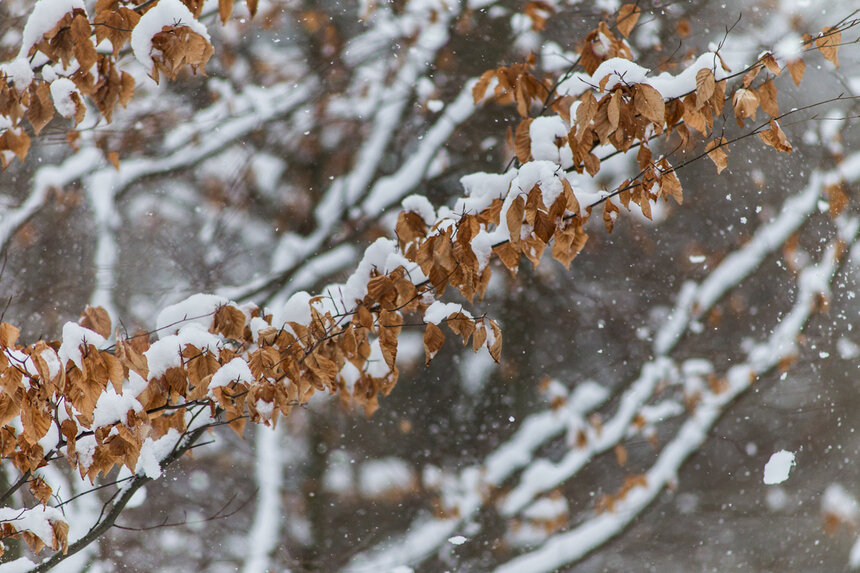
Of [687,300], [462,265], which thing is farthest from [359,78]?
[687,300]

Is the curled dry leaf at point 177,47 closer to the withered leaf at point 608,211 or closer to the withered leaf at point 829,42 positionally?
the withered leaf at point 608,211

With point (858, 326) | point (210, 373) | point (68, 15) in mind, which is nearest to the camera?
point (68, 15)

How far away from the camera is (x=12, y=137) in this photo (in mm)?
1777

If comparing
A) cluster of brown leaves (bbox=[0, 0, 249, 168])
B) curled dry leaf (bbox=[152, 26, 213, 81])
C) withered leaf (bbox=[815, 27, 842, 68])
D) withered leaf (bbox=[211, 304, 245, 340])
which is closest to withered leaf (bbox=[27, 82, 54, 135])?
cluster of brown leaves (bbox=[0, 0, 249, 168])

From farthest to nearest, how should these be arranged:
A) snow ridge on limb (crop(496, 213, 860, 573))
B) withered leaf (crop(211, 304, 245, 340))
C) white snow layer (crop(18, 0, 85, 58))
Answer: snow ridge on limb (crop(496, 213, 860, 573)), withered leaf (crop(211, 304, 245, 340)), white snow layer (crop(18, 0, 85, 58))

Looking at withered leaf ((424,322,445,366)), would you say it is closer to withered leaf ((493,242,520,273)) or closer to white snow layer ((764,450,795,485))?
withered leaf ((493,242,520,273))

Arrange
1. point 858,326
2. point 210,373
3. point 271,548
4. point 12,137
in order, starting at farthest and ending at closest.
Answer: point 858,326 → point 271,548 → point 12,137 → point 210,373

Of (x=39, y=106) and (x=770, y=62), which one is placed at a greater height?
(x=39, y=106)

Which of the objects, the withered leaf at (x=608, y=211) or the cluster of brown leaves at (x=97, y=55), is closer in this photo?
the cluster of brown leaves at (x=97, y=55)

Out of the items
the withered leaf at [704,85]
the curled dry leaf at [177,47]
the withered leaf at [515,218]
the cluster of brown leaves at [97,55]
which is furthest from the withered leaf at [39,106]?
the withered leaf at [704,85]

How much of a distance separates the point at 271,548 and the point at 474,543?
2.76 feet

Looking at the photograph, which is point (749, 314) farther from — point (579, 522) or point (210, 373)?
point (210, 373)

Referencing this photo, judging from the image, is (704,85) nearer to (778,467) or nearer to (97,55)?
(97,55)

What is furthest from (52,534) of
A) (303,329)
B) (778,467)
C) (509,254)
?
(778,467)
